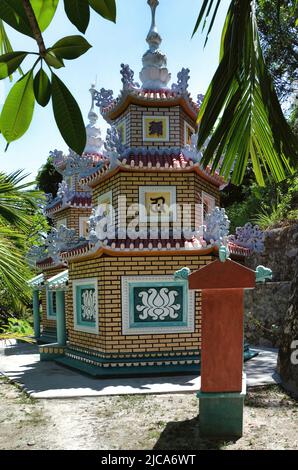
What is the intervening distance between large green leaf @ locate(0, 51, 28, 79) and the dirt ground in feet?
15.0

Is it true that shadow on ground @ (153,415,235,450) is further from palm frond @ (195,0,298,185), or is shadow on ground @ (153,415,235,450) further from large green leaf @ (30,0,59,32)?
large green leaf @ (30,0,59,32)

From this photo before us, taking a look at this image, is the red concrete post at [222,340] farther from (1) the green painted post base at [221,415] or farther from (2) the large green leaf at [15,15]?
(2) the large green leaf at [15,15]

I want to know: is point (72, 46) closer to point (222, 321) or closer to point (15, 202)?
point (15, 202)

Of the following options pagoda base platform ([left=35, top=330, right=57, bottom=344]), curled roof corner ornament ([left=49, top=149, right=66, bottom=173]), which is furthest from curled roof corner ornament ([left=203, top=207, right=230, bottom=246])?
curled roof corner ornament ([left=49, top=149, right=66, bottom=173])

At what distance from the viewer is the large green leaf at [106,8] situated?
1096 millimetres

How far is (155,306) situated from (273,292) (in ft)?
15.8

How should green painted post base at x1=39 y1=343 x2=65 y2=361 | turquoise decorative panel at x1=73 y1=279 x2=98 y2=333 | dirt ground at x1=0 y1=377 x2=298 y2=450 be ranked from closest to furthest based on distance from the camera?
1. dirt ground at x1=0 y1=377 x2=298 y2=450
2. turquoise decorative panel at x1=73 y1=279 x2=98 y2=333
3. green painted post base at x1=39 y1=343 x2=65 y2=361

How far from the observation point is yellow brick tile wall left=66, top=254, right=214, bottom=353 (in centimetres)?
884

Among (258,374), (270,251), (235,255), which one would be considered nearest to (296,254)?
(270,251)

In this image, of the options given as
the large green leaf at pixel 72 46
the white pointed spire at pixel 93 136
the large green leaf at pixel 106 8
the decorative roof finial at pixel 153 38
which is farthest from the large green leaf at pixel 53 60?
the white pointed spire at pixel 93 136

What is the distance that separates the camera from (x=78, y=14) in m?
1.07

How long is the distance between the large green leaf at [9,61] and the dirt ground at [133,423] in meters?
4.57

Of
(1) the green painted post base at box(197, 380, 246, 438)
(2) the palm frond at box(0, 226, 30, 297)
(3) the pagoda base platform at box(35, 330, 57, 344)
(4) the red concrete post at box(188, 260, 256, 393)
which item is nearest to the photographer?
(2) the palm frond at box(0, 226, 30, 297)

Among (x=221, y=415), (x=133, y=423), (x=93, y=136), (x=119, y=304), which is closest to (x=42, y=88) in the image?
(x=221, y=415)
